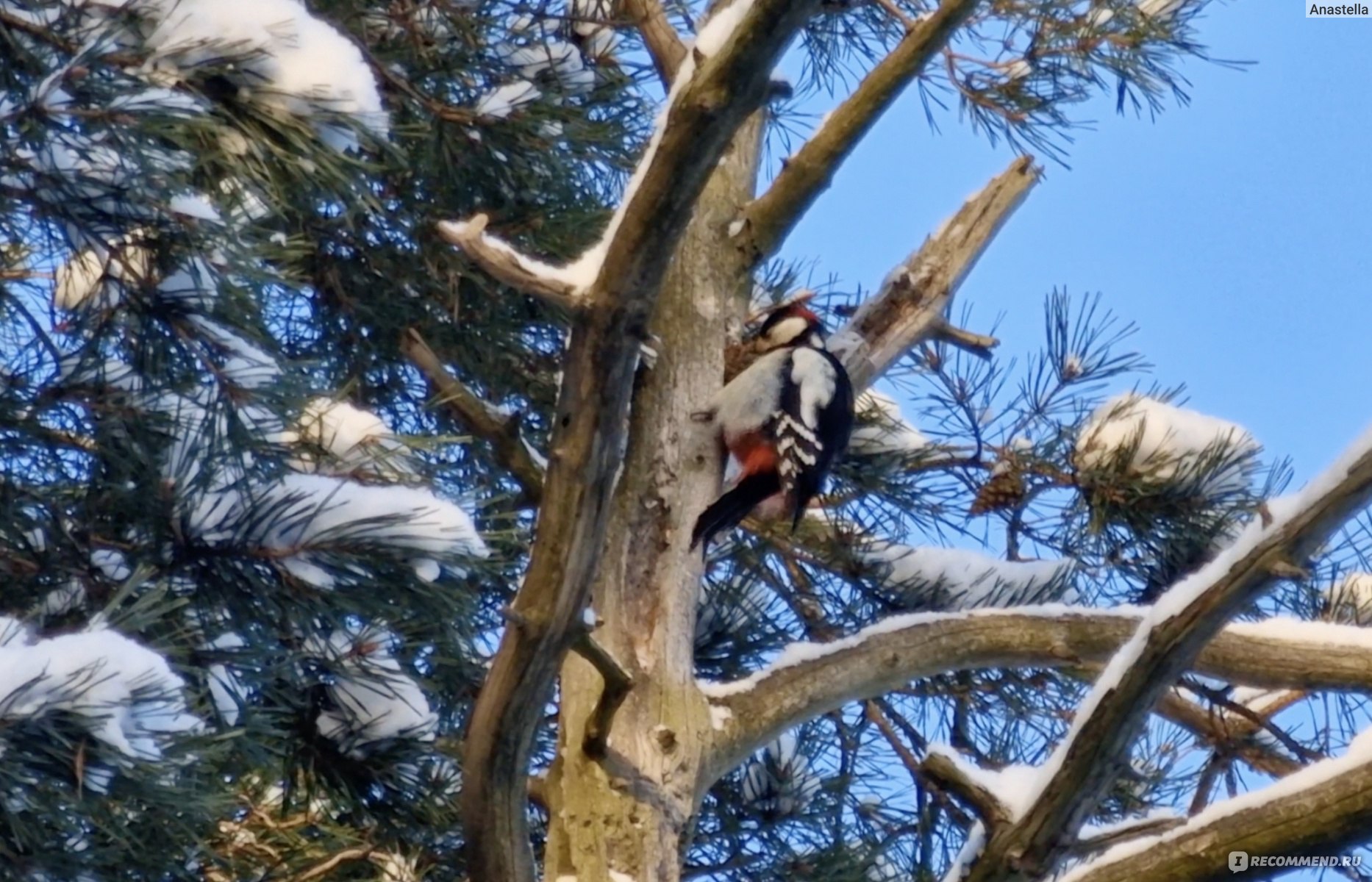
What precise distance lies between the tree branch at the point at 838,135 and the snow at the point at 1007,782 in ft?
3.38

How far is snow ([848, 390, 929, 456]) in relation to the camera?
3027mm

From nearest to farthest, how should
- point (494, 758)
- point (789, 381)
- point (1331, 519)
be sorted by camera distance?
point (1331, 519) → point (494, 758) → point (789, 381)

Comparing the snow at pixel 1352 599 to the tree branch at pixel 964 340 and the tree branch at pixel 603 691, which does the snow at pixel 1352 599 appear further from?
the tree branch at pixel 603 691

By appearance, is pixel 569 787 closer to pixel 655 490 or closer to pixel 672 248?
pixel 655 490

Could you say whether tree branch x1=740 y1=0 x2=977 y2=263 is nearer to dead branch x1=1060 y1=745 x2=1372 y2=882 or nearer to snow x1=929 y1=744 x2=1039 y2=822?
snow x1=929 y1=744 x2=1039 y2=822

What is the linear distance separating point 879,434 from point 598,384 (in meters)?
1.44

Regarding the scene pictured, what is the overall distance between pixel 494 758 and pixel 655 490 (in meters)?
0.67

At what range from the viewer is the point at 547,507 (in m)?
1.72

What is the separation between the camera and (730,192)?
9.02 ft

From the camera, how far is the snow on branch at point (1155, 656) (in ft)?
5.36

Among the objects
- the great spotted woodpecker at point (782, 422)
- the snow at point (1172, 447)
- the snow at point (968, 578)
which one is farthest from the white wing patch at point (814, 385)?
the snow at point (1172, 447)

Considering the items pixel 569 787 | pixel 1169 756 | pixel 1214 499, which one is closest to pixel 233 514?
pixel 569 787

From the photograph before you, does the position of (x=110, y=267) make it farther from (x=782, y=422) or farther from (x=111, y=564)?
(x=782, y=422)

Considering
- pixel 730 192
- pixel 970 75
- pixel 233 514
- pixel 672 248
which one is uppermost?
pixel 970 75
